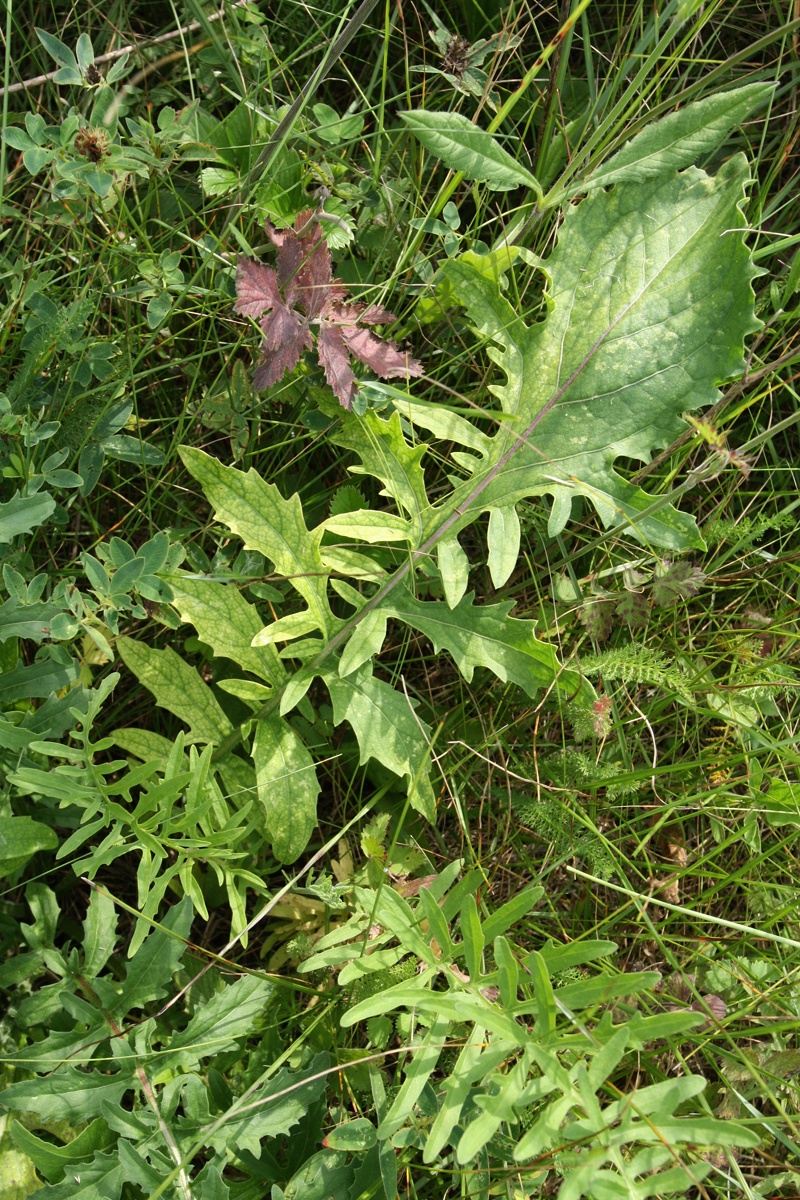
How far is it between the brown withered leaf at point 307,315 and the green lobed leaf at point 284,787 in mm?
765

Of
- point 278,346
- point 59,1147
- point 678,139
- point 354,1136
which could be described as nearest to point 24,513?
point 278,346

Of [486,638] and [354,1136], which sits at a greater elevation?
[486,638]

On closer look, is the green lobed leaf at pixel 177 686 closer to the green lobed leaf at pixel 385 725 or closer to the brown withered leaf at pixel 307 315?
the green lobed leaf at pixel 385 725

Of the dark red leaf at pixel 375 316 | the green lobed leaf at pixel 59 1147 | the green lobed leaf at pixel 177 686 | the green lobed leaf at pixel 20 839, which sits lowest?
the green lobed leaf at pixel 59 1147

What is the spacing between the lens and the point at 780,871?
2594 mm

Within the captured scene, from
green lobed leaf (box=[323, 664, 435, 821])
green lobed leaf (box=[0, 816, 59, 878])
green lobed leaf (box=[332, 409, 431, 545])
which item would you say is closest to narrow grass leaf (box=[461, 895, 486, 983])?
green lobed leaf (box=[323, 664, 435, 821])

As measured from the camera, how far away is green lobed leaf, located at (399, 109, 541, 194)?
83.5 inches

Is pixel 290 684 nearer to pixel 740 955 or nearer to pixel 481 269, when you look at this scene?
pixel 481 269

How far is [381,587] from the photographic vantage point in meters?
2.37

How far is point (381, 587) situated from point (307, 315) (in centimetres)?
63

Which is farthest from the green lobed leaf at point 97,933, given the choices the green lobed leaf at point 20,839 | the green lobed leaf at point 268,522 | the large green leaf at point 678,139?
the large green leaf at point 678,139

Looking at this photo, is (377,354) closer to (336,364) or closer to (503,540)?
(336,364)

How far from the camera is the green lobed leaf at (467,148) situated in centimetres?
212

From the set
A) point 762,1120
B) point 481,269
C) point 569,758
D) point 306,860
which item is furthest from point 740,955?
point 481,269
